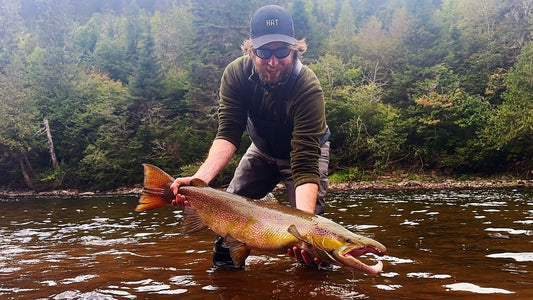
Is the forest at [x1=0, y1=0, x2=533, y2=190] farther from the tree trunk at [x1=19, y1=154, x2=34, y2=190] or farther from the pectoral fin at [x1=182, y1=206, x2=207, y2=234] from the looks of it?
the pectoral fin at [x1=182, y1=206, x2=207, y2=234]

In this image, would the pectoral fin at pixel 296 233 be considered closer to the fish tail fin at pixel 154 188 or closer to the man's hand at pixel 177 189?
the man's hand at pixel 177 189

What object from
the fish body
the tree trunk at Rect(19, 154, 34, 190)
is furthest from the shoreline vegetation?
the fish body

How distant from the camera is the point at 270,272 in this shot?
187 inches

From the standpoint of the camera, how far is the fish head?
2.83m

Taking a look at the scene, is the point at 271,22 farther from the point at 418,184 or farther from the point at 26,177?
the point at 26,177

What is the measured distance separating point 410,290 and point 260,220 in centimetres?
152

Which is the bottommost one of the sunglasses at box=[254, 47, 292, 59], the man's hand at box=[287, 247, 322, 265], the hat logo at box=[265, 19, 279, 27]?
the man's hand at box=[287, 247, 322, 265]

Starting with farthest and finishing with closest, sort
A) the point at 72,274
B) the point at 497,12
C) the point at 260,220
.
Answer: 1. the point at 497,12
2. the point at 72,274
3. the point at 260,220

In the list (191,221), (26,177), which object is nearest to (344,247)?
(191,221)

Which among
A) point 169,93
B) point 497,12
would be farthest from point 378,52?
point 169,93

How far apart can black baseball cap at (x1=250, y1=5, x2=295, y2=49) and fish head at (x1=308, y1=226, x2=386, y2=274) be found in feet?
6.21

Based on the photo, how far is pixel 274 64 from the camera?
13.9ft

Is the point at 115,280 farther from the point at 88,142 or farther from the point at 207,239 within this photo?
the point at 88,142

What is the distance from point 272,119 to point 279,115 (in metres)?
0.11
